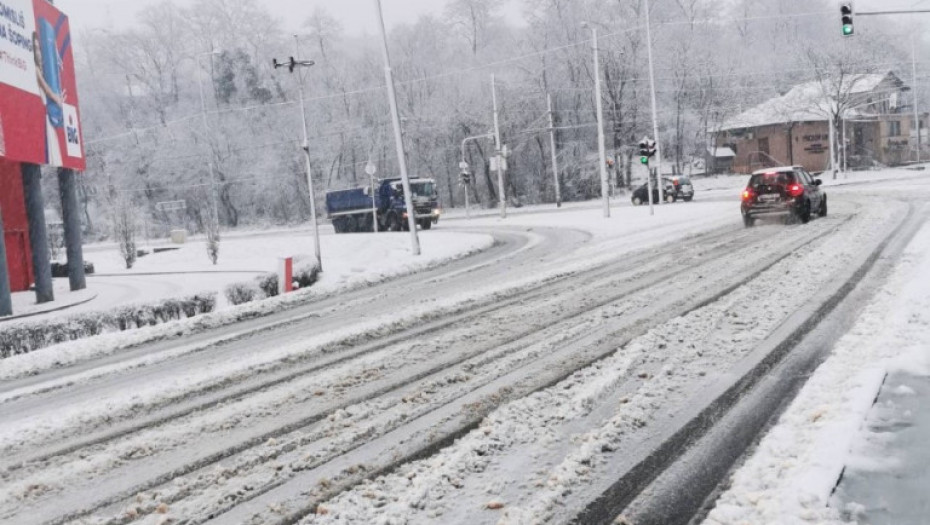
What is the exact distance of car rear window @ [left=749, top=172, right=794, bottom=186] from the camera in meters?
20.7

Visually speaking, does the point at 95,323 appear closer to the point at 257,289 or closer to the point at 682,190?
the point at 257,289

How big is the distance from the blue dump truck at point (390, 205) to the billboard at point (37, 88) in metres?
16.0

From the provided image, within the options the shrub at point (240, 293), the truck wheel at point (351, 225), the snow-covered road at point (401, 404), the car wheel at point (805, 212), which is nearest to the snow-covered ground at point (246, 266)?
the shrub at point (240, 293)

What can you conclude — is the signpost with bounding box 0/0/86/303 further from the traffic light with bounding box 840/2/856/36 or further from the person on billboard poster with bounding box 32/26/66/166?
the traffic light with bounding box 840/2/856/36

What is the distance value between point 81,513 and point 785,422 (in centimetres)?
460

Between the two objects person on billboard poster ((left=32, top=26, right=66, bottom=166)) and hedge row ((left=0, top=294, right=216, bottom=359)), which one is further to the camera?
person on billboard poster ((left=32, top=26, right=66, bottom=166))

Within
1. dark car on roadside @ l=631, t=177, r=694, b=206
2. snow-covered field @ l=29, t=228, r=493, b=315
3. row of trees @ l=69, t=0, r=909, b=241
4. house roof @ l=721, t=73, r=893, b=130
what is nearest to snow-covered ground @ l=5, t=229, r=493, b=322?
snow-covered field @ l=29, t=228, r=493, b=315

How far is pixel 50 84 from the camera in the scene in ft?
73.6

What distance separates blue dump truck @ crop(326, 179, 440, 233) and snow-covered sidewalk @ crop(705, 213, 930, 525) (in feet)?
105

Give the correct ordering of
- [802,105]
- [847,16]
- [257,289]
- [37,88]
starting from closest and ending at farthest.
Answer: [257,289] < [37,88] < [847,16] < [802,105]

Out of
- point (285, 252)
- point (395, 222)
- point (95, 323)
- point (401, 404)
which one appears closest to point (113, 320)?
point (95, 323)

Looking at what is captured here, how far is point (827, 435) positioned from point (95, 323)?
39.1 feet

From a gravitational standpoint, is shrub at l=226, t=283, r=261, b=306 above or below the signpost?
below

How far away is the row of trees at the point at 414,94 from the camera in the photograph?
62.1 metres
